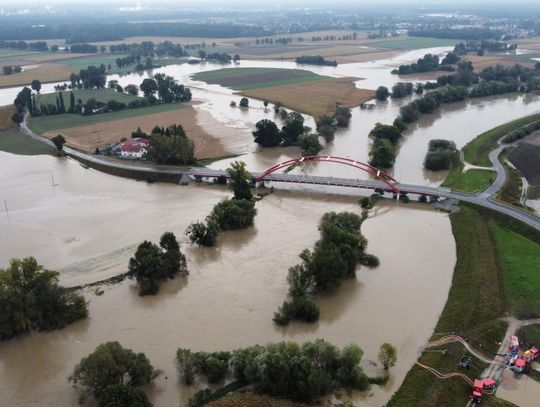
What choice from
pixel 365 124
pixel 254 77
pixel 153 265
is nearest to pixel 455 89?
pixel 365 124

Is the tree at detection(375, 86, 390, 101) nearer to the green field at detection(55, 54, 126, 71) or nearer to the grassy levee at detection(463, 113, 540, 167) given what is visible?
the grassy levee at detection(463, 113, 540, 167)

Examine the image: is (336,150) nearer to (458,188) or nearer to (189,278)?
(458,188)

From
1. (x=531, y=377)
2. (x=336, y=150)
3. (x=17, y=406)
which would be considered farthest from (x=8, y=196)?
(x=531, y=377)

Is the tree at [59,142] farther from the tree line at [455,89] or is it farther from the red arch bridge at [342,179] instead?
the tree line at [455,89]

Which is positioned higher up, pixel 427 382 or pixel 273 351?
pixel 273 351

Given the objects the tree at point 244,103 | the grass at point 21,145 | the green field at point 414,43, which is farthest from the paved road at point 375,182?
the green field at point 414,43

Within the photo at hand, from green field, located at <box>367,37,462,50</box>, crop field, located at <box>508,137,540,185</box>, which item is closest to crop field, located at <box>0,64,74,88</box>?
green field, located at <box>367,37,462,50</box>
